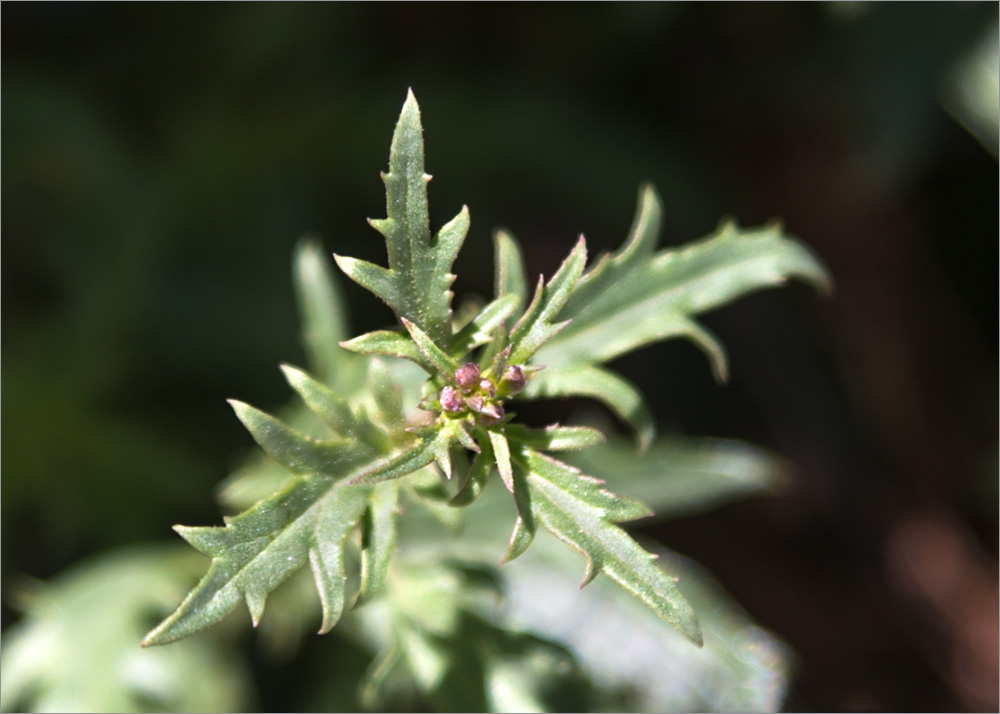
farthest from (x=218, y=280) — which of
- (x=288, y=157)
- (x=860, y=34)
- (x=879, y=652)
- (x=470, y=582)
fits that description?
(x=879, y=652)

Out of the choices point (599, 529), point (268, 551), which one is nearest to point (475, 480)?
point (599, 529)

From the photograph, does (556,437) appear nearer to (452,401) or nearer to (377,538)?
(452,401)

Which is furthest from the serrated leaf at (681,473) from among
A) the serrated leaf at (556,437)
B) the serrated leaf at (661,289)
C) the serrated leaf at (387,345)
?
the serrated leaf at (387,345)

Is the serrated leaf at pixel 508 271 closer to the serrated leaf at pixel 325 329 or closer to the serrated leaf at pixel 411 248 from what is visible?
the serrated leaf at pixel 411 248

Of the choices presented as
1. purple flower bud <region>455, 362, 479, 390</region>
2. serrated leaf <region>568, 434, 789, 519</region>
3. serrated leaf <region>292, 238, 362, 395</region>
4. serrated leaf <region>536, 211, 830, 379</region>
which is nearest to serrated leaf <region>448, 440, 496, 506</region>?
purple flower bud <region>455, 362, 479, 390</region>

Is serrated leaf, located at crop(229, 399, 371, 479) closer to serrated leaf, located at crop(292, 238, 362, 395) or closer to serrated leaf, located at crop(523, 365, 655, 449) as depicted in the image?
serrated leaf, located at crop(523, 365, 655, 449)

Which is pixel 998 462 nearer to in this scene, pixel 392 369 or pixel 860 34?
pixel 860 34
